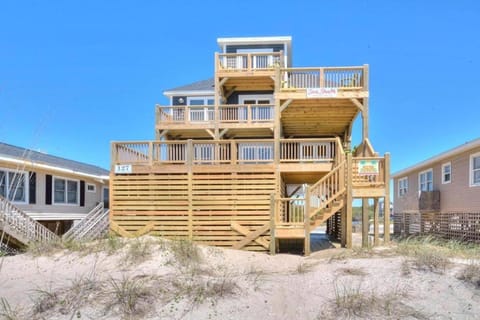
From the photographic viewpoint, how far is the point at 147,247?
9.57m

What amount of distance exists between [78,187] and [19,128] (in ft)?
51.4

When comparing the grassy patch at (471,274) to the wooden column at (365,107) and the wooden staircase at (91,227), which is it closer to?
the wooden column at (365,107)

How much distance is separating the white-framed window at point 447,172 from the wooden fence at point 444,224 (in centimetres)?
147

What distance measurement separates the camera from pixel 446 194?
16016 millimetres

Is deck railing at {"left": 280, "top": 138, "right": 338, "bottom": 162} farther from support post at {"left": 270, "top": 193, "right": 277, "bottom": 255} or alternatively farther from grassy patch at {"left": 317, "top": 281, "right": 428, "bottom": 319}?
grassy patch at {"left": 317, "top": 281, "right": 428, "bottom": 319}

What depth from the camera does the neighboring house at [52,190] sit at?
43.3 ft

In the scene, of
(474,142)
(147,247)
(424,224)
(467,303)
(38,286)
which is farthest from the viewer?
(424,224)

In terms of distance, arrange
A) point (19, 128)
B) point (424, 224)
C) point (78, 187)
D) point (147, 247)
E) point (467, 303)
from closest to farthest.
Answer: point (19, 128) → point (467, 303) → point (147, 247) → point (78, 187) → point (424, 224)

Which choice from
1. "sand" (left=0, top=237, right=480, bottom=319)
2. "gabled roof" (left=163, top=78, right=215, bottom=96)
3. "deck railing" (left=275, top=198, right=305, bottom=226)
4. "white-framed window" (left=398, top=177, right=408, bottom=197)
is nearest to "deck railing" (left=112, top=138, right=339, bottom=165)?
"deck railing" (left=275, top=198, right=305, bottom=226)

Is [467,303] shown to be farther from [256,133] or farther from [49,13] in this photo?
[256,133]

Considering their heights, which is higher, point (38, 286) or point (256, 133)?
point (256, 133)

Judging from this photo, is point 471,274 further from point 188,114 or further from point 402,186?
point 402,186

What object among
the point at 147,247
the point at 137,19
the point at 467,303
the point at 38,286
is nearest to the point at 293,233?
the point at 147,247

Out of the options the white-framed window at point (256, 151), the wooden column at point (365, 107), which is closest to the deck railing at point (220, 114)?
the white-framed window at point (256, 151)
